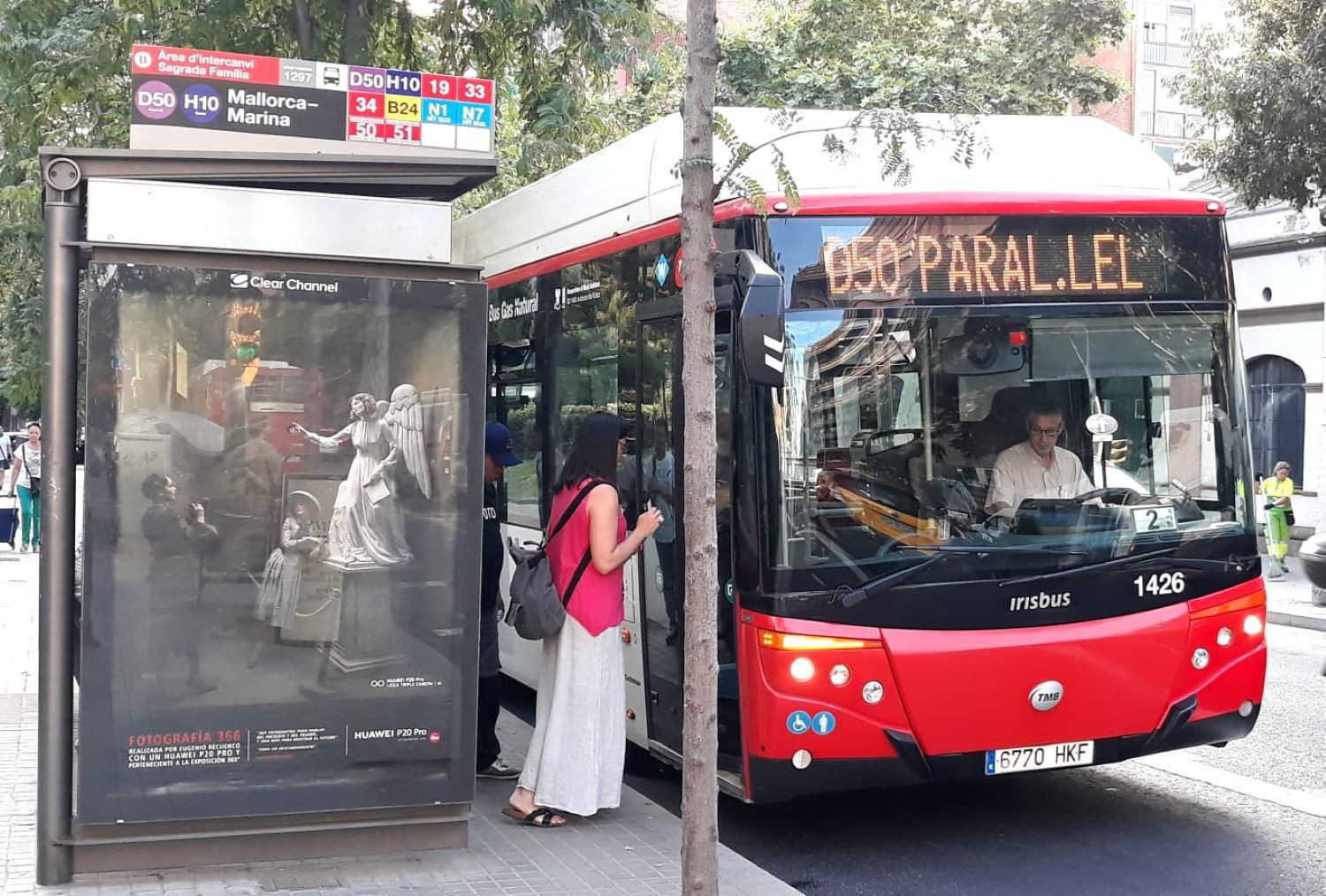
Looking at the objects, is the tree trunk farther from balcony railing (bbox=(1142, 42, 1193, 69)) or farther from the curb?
balcony railing (bbox=(1142, 42, 1193, 69))

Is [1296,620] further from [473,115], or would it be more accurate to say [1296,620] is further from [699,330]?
[699,330]

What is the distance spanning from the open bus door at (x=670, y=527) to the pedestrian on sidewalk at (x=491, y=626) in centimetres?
69

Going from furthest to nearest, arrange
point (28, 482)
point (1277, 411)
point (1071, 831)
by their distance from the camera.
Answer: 1. point (1277, 411)
2. point (28, 482)
3. point (1071, 831)

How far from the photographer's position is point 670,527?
682 cm

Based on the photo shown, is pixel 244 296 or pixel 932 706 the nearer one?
pixel 244 296

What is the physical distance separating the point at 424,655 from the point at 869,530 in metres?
1.86

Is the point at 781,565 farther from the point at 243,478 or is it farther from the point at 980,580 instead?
the point at 243,478

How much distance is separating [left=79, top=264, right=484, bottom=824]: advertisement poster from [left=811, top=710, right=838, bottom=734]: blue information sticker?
137 centimetres

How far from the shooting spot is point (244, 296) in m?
5.38

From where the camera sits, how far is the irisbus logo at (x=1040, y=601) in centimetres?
615

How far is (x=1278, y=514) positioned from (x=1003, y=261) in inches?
577

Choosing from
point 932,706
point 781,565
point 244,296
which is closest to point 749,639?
point 781,565

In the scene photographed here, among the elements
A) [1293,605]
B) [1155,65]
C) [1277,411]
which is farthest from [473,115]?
[1155,65]

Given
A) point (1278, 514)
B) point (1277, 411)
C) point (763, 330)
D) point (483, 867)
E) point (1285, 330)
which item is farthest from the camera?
point (1277, 411)
